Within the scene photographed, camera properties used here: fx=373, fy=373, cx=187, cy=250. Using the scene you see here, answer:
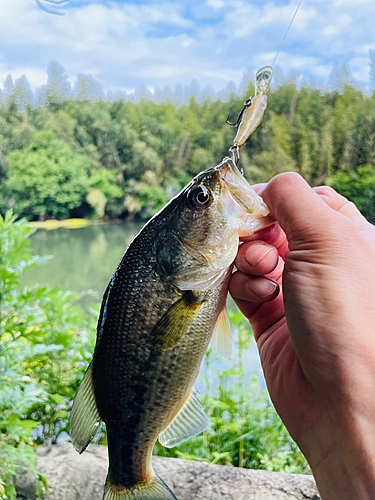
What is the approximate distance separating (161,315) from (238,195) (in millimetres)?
329

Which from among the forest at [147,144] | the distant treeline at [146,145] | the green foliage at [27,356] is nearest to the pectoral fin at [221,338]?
the green foliage at [27,356]

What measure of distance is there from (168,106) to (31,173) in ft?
24.2

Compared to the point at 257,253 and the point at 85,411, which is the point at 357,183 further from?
the point at 85,411

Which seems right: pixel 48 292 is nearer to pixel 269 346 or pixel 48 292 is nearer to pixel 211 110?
pixel 269 346

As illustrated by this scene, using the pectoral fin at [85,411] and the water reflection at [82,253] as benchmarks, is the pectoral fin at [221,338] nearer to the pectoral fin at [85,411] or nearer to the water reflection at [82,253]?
the pectoral fin at [85,411]

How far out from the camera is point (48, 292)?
203 centimetres

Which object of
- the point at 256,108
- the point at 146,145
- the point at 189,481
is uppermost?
the point at 146,145

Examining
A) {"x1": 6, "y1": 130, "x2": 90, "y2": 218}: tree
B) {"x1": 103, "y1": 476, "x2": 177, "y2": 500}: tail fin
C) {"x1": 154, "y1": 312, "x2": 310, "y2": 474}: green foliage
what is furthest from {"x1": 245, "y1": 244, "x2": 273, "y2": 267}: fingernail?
{"x1": 6, "y1": 130, "x2": 90, "y2": 218}: tree

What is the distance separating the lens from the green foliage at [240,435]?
2287mm

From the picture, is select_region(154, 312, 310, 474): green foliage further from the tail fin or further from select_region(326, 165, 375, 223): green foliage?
select_region(326, 165, 375, 223): green foliage

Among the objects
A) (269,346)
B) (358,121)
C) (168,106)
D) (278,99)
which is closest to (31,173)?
(168,106)

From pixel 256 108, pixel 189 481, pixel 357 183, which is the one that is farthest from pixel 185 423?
pixel 357 183

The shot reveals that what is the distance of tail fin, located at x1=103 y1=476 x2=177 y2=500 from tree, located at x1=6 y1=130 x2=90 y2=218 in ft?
48.5

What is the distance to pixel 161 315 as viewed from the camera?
2.82 ft
